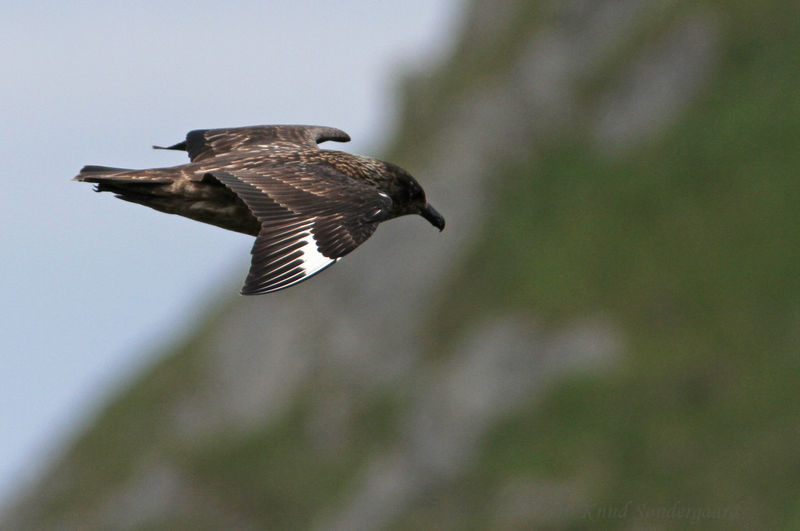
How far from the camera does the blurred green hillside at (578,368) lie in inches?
2098

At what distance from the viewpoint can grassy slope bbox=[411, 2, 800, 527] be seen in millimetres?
→ 52969

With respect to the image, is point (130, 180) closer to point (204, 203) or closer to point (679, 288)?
point (204, 203)

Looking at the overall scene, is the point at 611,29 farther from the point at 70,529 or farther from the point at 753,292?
the point at 70,529

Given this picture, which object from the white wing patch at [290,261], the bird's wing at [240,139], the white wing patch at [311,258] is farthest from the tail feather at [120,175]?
the white wing patch at [311,258]

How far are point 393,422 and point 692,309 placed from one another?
41.7 feet

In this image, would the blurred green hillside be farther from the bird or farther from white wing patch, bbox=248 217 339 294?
white wing patch, bbox=248 217 339 294

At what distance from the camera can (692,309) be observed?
57.1 m

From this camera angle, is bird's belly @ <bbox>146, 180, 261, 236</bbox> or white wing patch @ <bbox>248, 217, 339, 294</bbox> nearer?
white wing patch @ <bbox>248, 217, 339, 294</bbox>

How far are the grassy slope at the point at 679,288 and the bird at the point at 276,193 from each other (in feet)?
118

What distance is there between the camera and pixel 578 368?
57.7 metres

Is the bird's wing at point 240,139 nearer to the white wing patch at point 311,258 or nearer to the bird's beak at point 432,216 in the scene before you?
the bird's beak at point 432,216

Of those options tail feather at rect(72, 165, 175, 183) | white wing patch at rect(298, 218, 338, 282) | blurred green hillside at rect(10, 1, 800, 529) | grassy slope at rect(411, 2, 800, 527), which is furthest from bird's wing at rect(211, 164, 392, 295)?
grassy slope at rect(411, 2, 800, 527)

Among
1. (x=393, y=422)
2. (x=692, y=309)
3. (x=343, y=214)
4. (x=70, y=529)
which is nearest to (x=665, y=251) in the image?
(x=692, y=309)

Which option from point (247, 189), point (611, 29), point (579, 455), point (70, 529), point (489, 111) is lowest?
point (247, 189)
